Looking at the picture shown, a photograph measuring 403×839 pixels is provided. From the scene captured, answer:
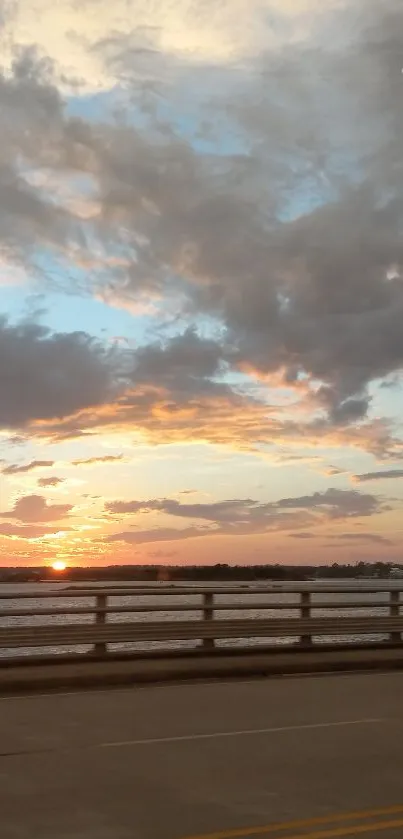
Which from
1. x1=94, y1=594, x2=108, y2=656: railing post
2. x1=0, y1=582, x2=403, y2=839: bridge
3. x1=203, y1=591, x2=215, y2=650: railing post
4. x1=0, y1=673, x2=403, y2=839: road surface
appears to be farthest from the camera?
x1=203, y1=591, x2=215, y2=650: railing post

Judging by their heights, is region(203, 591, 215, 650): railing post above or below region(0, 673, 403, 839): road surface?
above

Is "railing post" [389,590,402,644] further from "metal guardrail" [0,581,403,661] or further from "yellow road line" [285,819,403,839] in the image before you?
"yellow road line" [285,819,403,839]

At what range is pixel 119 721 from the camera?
33.7ft

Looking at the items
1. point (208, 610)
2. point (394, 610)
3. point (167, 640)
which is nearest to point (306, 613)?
point (208, 610)

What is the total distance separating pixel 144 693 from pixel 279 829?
6.81 m

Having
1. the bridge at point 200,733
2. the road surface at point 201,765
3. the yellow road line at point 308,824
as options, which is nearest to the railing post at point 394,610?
the bridge at point 200,733

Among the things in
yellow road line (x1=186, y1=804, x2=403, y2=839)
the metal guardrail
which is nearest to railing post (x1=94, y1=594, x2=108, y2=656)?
the metal guardrail

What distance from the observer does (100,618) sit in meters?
15.3

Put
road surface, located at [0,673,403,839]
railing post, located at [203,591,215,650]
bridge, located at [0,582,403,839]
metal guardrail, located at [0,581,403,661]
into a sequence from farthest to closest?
railing post, located at [203,591,215,650] < metal guardrail, located at [0,581,403,661] < bridge, located at [0,582,403,839] < road surface, located at [0,673,403,839]

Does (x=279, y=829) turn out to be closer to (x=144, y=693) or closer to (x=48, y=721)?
(x=48, y=721)

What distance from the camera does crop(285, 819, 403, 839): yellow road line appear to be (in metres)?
5.88

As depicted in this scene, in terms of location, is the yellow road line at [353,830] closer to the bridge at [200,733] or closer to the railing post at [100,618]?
the bridge at [200,733]

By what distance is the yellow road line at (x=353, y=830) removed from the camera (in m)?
5.88

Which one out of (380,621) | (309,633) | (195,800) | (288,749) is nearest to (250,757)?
(288,749)
